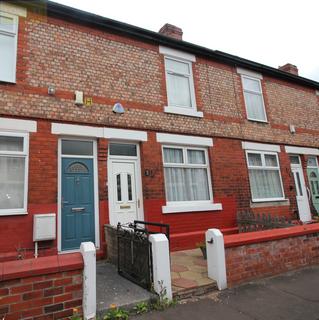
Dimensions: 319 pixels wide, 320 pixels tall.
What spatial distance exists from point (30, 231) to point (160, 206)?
323cm

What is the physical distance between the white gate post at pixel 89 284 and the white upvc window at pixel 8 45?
477 centimetres

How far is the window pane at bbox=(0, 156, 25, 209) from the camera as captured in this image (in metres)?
5.66

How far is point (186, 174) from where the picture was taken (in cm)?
815

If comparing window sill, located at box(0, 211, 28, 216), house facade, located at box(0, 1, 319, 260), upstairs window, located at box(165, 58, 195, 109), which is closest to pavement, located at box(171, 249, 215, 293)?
house facade, located at box(0, 1, 319, 260)

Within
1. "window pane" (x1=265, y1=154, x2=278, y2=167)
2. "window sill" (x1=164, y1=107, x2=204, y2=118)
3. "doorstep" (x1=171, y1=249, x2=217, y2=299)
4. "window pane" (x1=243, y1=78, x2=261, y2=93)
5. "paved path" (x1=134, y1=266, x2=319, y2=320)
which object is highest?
"window pane" (x1=243, y1=78, x2=261, y2=93)

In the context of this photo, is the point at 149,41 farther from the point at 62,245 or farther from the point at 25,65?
the point at 62,245

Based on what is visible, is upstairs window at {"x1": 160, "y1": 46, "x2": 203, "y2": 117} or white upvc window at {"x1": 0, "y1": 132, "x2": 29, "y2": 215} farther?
upstairs window at {"x1": 160, "y1": 46, "x2": 203, "y2": 117}

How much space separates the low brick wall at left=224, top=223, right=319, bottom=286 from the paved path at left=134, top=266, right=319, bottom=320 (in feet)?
0.79

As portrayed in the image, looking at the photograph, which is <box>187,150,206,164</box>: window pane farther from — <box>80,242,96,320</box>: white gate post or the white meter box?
<box>80,242,96,320</box>: white gate post

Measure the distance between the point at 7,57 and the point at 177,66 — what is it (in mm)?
4954

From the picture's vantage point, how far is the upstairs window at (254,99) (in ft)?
33.2

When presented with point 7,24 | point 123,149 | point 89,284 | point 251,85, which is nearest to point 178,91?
point 123,149

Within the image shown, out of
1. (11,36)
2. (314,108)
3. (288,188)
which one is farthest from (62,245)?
(314,108)

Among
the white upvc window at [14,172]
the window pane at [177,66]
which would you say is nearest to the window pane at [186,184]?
the window pane at [177,66]
